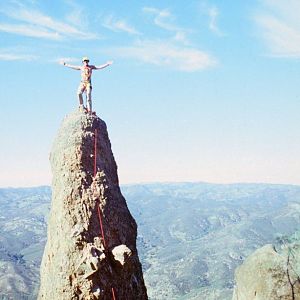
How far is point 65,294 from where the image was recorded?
1964cm

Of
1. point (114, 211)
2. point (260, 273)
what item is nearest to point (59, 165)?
point (114, 211)

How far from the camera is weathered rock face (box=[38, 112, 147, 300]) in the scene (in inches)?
784

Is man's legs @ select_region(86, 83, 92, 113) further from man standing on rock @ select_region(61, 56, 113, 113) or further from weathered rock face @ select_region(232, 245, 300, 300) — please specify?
weathered rock face @ select_region(232, 245, 300, 300)

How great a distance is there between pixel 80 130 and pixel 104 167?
2460mm

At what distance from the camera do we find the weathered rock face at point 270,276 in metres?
38.9

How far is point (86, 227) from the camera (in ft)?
69.1

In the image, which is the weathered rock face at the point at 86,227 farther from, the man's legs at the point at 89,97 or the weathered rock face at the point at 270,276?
the weathered rock face at the point at 270,276

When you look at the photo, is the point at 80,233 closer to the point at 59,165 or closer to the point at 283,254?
the point at 59,165

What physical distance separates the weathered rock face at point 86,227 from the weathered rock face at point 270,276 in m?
20.5

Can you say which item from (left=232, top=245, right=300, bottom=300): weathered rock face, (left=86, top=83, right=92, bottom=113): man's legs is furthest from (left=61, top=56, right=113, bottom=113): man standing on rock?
(left=232, top=245, right=300, bottom=300): weathered rock face

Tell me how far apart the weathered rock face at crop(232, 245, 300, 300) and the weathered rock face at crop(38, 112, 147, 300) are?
20.5 meters

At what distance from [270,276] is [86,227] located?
80.6 ft

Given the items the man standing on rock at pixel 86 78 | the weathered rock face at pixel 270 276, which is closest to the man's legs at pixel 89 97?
the man standing on rock at pixel 86 78

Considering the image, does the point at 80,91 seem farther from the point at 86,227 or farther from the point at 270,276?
the point at 270,276
